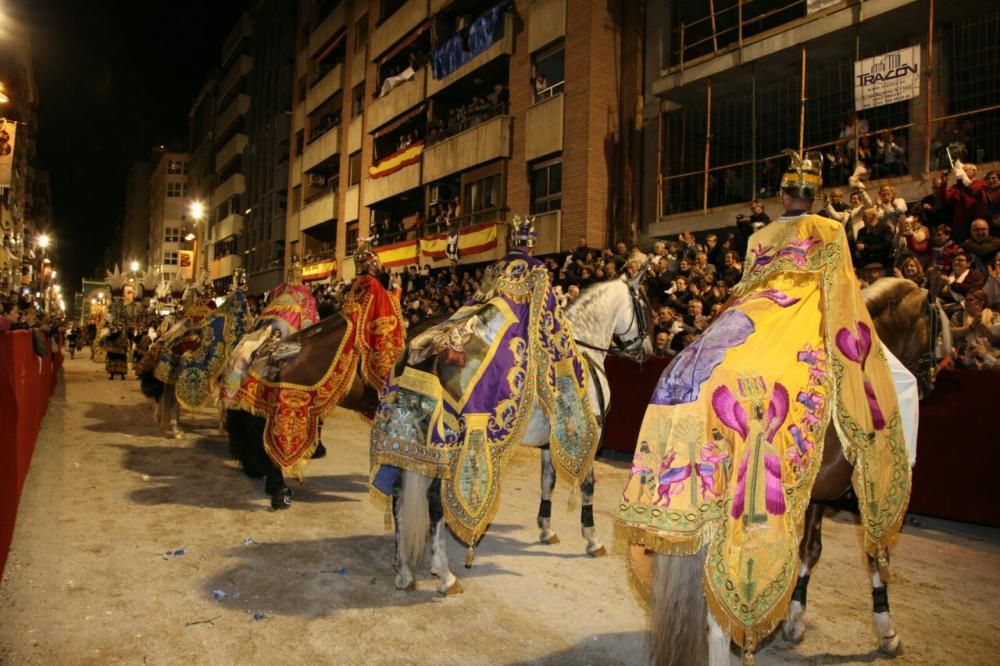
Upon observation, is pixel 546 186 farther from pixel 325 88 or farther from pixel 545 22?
pixel 325 88

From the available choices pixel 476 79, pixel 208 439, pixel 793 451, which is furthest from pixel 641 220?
pixel 793 451

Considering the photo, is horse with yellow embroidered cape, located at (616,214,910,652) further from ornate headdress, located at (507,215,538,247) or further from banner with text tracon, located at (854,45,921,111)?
banner with text tracon, located at (854,45,921,111)

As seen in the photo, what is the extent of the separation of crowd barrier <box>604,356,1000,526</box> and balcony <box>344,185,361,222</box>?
28.8m

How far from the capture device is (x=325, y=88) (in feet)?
122

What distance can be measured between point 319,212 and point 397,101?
32.5ft

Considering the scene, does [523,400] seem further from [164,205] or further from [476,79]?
[164,205]

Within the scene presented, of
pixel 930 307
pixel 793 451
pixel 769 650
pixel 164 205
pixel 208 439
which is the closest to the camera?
pixel 793 451

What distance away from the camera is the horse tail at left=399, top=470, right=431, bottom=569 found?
4672 millimetres

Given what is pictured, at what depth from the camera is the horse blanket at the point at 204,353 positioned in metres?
10.6

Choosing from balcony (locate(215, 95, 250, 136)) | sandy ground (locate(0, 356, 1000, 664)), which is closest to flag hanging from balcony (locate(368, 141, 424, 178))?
sandy ground (locate(0, 356, 1000, 664))

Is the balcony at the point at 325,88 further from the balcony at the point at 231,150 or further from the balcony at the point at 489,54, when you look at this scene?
the balcony at the point at 231,150

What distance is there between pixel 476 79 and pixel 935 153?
1634cm

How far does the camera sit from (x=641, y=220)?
18.2 metres

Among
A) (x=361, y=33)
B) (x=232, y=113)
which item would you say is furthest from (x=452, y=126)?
(x=232, y=113)
